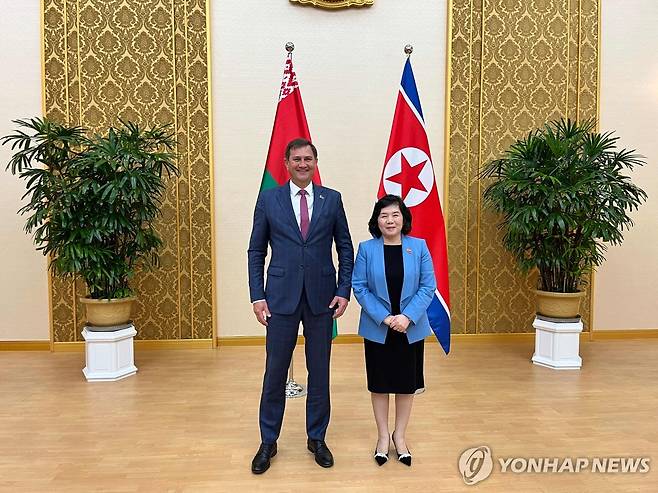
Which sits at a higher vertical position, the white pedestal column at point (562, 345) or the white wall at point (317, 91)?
the white wall at point (317, 91)

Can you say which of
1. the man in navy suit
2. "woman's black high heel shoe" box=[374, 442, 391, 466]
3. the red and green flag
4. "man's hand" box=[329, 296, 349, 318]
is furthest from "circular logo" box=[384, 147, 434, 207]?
"woman's black high heel shoe" box=[374, 442, 391, 466]

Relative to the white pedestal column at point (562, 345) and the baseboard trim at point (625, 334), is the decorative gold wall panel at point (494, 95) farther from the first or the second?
the baseboard trim at point (625, 334)

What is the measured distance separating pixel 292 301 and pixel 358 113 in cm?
325

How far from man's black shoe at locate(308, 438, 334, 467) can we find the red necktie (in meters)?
1.15

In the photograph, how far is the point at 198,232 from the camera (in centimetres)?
557

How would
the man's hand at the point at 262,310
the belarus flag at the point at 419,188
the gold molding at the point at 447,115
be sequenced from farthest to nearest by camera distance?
the gold molding at the point at 447,115
the belarus flag at the point at 419,188
the man's hand at the point at 262,310

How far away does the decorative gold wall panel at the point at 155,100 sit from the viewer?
5.38m

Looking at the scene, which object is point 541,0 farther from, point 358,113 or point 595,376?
point 595,376

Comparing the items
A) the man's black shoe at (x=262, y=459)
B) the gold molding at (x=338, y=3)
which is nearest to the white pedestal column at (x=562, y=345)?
the man's black shoe at (x=262, y=459)

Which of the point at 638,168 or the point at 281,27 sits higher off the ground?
the point at 281,27

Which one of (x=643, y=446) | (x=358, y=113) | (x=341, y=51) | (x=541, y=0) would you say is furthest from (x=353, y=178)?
(x=643, y=446)

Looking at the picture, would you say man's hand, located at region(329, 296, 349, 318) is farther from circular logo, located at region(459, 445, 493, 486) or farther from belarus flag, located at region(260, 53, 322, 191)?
belarus flag, located at region(260, 53, 322, 191)

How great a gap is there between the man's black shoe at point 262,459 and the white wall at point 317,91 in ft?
8.99

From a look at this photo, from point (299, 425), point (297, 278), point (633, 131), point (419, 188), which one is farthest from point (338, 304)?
point (633, 131)
